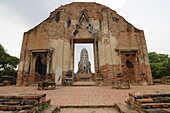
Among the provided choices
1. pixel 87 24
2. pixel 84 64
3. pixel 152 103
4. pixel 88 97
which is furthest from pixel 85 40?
pixel 84 64

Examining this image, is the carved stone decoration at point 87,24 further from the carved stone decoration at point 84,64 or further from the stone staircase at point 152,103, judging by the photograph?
the carved stone decoration at point 84,64

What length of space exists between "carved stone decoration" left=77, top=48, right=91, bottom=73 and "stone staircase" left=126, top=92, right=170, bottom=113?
2519 cm

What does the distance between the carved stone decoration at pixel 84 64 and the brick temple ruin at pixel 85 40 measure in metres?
16.5

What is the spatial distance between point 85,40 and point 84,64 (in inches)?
696

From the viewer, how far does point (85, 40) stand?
11.2 meters

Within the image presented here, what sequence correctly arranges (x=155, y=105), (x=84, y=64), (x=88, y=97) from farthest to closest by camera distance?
1. (x=84, y=64)
2. (x=88, y=97)
3. (x=155, y=105)

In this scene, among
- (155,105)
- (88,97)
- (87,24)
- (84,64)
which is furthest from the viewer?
(84,64)

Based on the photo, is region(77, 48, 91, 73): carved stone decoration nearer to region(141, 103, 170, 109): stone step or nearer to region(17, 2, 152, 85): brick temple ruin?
region(17, 2, 152, 85): brick temple ruin

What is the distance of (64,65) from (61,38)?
306cm

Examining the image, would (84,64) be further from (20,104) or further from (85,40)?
(20,104)

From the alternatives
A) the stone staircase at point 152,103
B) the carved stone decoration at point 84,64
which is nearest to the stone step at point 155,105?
the stone staircase at point 152,103

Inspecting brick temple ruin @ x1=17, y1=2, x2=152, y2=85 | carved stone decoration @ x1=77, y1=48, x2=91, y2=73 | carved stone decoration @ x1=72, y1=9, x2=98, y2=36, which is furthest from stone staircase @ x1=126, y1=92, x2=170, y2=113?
carved stone decoration @ x1=77, y1=48, x2=91, y2=73

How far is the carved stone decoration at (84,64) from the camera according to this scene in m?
27.6

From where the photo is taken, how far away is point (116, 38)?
35.1 ft
